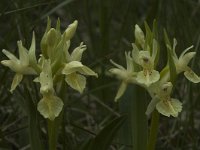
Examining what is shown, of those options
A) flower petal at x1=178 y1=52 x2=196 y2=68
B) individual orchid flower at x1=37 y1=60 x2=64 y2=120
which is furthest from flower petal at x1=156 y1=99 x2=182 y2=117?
individual orchid flower at x1=37 y1=60 x2=64 y2=120

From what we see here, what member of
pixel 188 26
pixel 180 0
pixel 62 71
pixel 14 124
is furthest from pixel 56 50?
pixel 180 0

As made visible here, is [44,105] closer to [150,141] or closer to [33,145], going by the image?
[33,145]

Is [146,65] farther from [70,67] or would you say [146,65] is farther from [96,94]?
[96,94]

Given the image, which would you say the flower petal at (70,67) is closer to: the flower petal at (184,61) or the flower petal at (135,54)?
the flower petal at (135,54)

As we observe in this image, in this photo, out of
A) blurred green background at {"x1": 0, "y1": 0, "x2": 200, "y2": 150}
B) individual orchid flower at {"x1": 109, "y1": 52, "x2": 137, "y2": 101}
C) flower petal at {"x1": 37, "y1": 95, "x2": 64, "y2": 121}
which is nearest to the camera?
flower petal at {"x1": 37, "y1": 95, "x2": 64, "y2": 121}

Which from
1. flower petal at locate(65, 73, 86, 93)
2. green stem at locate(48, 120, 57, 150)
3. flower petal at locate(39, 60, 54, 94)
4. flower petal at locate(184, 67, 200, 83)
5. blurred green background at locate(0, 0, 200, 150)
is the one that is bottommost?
blurred green background at locate(0, 0, 200, 150)

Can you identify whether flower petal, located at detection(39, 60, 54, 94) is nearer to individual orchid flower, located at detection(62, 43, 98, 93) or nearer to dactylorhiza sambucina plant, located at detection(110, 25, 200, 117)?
individual orchid flower, located at detection(62, 43, 98, 93)

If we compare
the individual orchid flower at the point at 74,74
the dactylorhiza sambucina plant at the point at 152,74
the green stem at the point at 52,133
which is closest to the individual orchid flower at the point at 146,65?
the dactylorhiza sambucina plant at the point at 152,74
